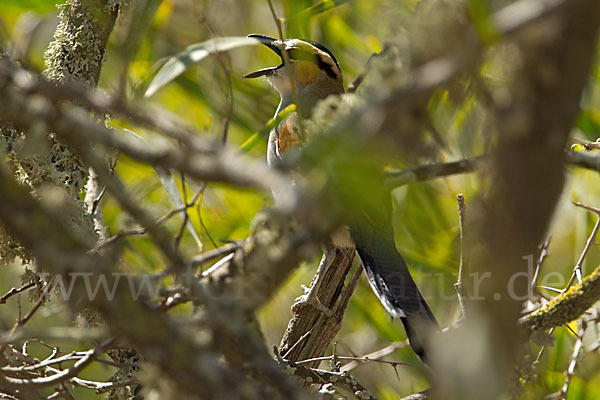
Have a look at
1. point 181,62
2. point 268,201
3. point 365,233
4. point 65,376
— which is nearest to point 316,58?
point 181,62

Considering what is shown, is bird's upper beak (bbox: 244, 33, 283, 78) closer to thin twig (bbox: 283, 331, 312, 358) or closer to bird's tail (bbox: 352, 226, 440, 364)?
bird's tail (bbox: 352, 226, 440, 364)

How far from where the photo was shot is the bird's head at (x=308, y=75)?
3.12 m

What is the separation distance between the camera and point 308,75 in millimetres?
3297

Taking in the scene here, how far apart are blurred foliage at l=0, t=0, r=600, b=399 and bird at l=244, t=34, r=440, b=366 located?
0.59 feet

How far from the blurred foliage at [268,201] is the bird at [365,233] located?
0.18 m

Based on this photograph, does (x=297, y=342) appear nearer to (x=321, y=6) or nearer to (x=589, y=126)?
(x=321, y=6)

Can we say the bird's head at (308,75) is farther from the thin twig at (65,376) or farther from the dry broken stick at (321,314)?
the thin twig at (65,376)

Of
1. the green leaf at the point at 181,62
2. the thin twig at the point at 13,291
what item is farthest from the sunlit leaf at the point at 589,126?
the thin twig at the point at 13,291

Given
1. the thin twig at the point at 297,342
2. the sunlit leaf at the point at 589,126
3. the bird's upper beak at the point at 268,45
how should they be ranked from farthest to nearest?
1. the sunlit leaf at the point at 589,126
2. the bird's upper beak at the point at 268,45
3. the thin twig at the point at 297,342

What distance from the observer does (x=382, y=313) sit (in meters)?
3.50

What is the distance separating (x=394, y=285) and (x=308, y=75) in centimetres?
142

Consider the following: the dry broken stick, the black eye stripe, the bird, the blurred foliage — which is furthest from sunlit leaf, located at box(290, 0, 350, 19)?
the dry broken stick

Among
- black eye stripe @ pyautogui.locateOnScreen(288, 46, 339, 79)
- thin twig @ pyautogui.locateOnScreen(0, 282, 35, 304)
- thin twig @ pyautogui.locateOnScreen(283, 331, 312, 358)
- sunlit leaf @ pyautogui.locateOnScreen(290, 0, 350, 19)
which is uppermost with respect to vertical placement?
black eye stripe @ pyautogui.locateOnScreen(288, 46, 339, 79)

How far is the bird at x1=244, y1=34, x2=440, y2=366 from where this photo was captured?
6.70 feet
